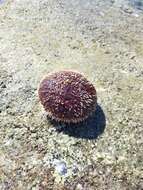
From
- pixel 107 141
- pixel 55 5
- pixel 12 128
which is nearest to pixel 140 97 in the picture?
pixel 107 141

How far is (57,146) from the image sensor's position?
545cm

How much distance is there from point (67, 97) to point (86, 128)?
2.03 feet

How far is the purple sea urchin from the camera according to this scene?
5.36m

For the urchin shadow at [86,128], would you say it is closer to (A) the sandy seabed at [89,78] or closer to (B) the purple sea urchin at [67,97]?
(A) the sandy seabed at [89,78]

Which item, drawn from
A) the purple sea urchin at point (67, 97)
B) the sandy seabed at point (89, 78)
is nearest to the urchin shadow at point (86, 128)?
the sandy seabed at point (89, 78)

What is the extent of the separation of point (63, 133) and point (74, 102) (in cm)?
51

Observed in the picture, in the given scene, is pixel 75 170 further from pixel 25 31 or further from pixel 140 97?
pixel 25 31

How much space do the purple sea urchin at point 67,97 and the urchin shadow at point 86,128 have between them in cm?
19

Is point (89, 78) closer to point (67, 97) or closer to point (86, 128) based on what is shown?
point (86, 128)

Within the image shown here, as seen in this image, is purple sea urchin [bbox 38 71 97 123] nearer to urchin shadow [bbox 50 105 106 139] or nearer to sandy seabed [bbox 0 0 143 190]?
urchin shadow [bbox 50 105 106 139]

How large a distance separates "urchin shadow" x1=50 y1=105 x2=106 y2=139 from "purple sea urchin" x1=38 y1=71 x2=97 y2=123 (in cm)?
19

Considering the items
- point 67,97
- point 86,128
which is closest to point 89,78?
point 86,128

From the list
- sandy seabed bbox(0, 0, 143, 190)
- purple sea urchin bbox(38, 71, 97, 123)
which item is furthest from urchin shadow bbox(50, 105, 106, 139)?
purple sea urchin bbox(38, 71, 97, 123)

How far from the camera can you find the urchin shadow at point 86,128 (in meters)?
5.61
